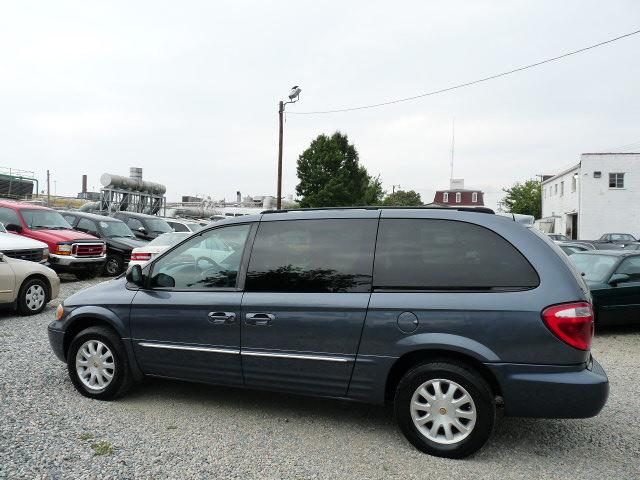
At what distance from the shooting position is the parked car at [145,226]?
687 inches

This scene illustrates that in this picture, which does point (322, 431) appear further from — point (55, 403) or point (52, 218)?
point (52, 218)

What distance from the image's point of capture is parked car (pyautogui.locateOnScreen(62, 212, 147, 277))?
14.8 meters

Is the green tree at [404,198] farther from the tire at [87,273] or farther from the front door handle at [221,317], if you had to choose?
the front door handle at [221,317]

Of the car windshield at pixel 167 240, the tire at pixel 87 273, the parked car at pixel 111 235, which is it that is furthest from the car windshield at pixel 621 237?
the tire at pixel 87 273

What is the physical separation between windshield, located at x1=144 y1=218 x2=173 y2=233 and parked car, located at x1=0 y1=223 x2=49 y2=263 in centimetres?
723

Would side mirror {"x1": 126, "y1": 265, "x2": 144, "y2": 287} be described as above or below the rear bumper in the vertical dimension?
above

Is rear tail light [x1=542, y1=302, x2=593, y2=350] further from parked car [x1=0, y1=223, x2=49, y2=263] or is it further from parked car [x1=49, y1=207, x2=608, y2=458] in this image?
parked car [x1=0, y1=223, x2=49, y2=263]

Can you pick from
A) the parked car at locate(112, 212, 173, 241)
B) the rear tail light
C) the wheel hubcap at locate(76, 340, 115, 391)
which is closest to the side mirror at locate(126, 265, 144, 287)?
the wheel hubcap at locate(76, 340, 115, 391)

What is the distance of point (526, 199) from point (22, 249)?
67.4 metres

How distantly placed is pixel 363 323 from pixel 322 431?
1030mm

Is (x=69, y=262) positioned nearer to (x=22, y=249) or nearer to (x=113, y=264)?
(x=113, y=264)

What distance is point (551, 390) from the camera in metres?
3.41

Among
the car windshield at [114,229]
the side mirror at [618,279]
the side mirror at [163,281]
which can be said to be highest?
the car windshield at [114,229]

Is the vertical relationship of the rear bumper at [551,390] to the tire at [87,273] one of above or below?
above
